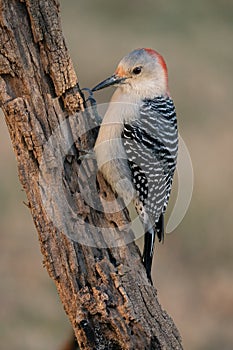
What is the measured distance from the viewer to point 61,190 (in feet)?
14.2

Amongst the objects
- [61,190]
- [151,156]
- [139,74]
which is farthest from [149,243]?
[139,74]

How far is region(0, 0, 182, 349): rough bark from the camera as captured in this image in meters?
4.24

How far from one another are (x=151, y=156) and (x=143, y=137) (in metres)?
0.15

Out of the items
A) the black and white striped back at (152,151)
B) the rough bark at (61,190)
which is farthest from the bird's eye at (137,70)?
the rough bark at (61,190)

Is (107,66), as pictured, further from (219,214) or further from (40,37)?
(40,37)

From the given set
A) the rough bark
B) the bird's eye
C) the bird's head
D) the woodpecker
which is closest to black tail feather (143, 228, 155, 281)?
the woodpecker

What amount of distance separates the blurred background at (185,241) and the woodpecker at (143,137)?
10.4 ft

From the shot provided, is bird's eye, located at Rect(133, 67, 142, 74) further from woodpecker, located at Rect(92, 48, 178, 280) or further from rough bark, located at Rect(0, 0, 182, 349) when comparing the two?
rough bark, located at Rect(0, 0, 182, 349)

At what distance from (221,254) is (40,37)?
5.19 meters

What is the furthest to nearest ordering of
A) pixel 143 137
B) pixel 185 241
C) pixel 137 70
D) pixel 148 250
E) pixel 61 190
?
pixel 185 241 < pixel 137 70 < pixel 143 137 < pixel 148 250 < pixel 61 190

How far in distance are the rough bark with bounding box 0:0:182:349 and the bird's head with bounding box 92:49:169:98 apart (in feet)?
2.35

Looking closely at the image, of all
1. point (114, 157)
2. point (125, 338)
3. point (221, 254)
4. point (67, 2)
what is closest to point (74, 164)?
point (114, 157)

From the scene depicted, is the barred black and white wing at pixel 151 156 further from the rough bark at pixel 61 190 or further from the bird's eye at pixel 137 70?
the rough bark at pixel 61 190

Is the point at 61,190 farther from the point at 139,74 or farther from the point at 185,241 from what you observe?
the point at 185,241
